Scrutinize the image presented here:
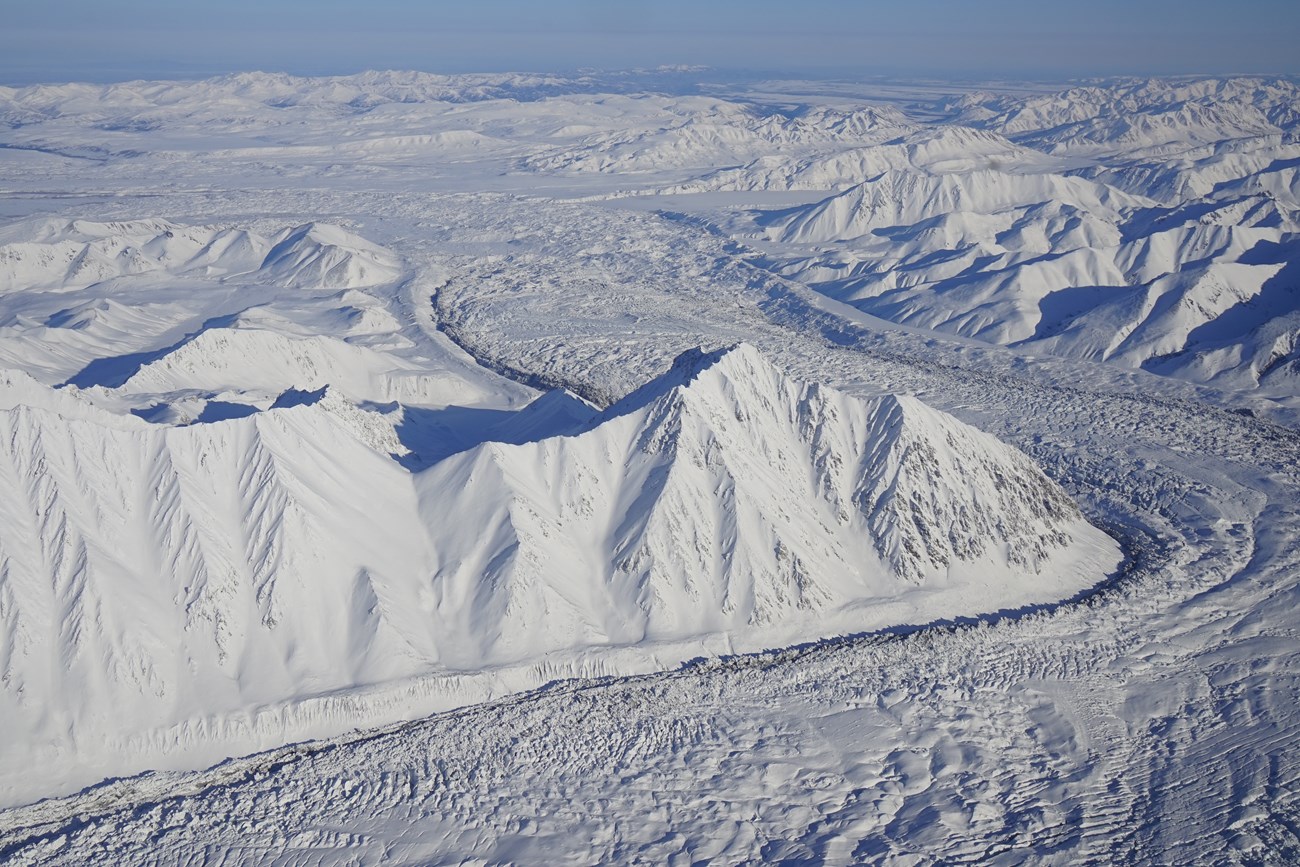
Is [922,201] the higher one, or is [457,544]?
[922,201]

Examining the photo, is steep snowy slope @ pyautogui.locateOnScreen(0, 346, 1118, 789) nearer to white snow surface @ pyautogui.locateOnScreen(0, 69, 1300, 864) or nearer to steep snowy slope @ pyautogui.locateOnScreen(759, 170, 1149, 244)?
white snow surface @ pyautogui.locateOnScreen(0, 69, 1300, 864)

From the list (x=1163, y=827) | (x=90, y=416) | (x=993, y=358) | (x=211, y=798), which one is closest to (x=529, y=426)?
(x=90, y=416)

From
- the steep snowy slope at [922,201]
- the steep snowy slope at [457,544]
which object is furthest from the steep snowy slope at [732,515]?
the steep snowy slope at [922,201]

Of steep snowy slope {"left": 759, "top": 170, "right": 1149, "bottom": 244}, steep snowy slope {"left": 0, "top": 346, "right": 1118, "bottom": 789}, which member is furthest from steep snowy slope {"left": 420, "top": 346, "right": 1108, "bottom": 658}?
steep snowy slope {"left": 759, "top": 170, "right": 1149, "bottom": 244}

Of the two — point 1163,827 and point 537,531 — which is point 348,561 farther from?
point 1163,827

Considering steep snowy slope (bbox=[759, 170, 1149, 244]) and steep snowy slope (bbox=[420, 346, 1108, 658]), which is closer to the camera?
steep snowy slope (bbox=[420, 346, 1108, 658])

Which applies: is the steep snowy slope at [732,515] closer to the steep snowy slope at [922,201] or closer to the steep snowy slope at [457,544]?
the steep snowy slope at [457,544]

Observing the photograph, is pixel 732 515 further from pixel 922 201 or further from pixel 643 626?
pixel 922 201

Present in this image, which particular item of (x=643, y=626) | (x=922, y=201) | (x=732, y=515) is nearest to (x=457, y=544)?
(x=643, y=626)
